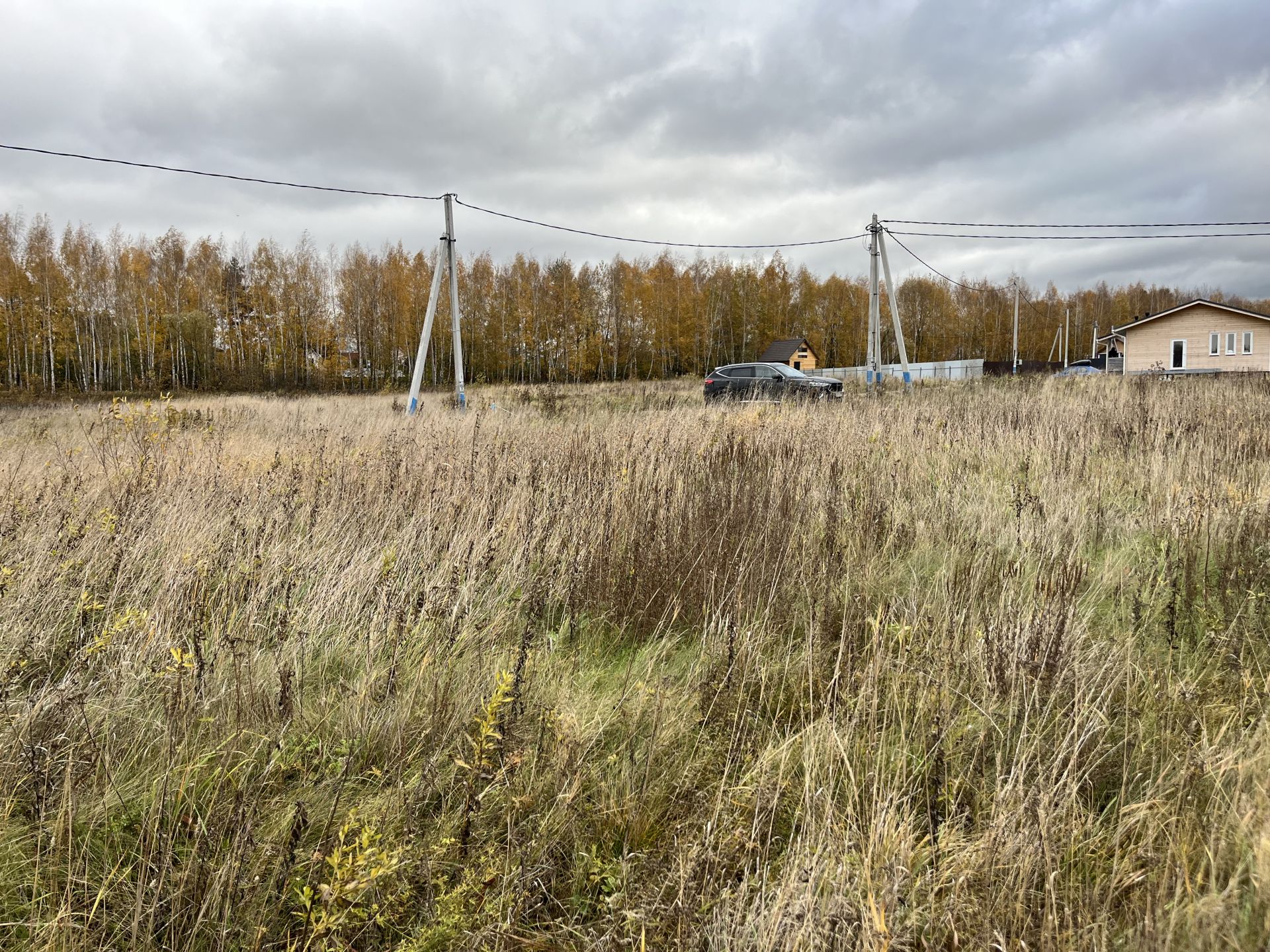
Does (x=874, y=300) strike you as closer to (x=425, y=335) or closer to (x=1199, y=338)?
(x=425, y=335)

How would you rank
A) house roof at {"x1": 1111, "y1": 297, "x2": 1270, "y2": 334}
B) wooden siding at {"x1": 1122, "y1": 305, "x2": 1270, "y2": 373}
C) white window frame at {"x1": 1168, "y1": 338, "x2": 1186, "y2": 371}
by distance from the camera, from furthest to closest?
white window frame at {"x1": 1168, "y1": 338, "x2": 1186, "y2": 371}
wooden siding at {"x1": 1122, "y1": 305, "x2": 1270, "y2": 373}
house roof at {"x1": 1111, "y1": 297, "x2": 1270, "y2": 334}

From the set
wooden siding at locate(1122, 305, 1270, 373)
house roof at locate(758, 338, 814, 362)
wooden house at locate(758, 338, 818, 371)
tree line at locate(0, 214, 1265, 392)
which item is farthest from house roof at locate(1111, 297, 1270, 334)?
house roof at locate(758, 338, 814, 362)

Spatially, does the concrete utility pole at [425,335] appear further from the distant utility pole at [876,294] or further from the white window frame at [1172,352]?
the white window frame at [1172,352]

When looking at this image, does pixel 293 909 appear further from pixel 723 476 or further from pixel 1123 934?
pixel 723 476

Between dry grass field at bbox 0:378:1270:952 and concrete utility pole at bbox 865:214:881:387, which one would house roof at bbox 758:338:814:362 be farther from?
dry grass field at bbox 0:378:1270:952

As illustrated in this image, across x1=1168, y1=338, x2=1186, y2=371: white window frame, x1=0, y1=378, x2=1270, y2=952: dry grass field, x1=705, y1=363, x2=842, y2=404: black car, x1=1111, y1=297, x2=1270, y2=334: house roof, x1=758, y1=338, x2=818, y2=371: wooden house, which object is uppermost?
x1=758, y1=338, x2=818, y2=371: wooden house

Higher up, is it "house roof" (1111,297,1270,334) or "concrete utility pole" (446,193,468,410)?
"house roof" (1111,297,1270,334)

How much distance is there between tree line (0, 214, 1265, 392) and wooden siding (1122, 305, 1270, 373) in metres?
11.8

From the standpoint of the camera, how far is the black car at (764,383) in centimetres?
1760

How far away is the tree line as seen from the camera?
4197 cm

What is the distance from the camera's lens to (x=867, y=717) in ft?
6.63

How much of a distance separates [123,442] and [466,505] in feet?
17.5

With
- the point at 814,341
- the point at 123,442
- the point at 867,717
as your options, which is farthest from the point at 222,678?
the point at 814,341

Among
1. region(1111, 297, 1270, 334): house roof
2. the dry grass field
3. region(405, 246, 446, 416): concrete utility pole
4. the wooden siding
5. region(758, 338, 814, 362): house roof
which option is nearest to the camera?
the dry grass field
